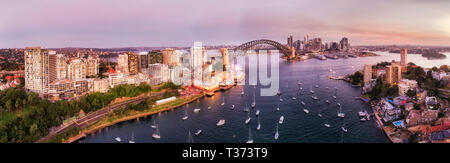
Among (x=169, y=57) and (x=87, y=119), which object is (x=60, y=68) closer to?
(x=87, y=119)

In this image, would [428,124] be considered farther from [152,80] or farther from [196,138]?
[152,80]

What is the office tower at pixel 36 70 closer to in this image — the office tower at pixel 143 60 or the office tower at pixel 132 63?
the office tower at pixel 132 63

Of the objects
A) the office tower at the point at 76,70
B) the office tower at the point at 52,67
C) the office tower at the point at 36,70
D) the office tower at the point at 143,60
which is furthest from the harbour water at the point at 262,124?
the office tower at the point at 143,60

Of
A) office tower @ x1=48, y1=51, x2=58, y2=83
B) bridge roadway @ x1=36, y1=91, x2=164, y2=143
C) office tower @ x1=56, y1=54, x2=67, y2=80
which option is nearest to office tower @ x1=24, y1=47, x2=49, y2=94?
office tower @ x1=48, y1=51, x2=58, y2=83

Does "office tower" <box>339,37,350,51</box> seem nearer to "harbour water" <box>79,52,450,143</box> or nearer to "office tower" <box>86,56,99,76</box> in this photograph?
"harbour water" <box>79,52,450,143</box>

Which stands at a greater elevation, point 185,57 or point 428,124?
point 185,57

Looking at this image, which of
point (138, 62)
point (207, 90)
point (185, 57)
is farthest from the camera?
point (185, 57)

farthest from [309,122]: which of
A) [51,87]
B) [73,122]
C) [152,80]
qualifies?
[51,87]
